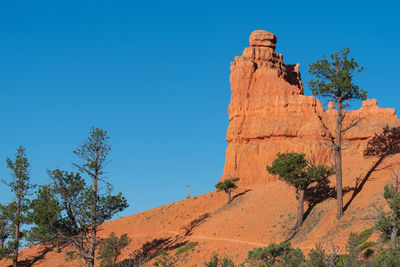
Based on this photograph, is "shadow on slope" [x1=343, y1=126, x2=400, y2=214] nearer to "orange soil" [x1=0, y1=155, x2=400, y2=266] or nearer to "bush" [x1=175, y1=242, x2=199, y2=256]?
"orange soil" [x1=0, y1=155, x2=400, y2=266]

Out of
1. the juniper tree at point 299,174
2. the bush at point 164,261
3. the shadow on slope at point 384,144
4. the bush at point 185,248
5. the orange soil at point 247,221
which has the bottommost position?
the bush at point 164,261

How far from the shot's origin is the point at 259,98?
216 ft

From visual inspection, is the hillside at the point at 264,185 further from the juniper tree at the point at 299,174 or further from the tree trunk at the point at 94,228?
the tree trunk at the point at 94,228

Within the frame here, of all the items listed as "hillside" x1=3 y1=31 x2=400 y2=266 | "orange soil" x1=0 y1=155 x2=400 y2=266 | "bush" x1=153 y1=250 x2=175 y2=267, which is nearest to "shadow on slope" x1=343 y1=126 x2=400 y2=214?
"hillside" x1=3 y1=31 x2=400 y2=266

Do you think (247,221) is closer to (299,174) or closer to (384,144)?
(299,174)

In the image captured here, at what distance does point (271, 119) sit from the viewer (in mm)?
63375

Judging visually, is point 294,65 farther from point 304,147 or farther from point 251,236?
point 251,236

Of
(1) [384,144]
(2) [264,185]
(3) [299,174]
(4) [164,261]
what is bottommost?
(4) [164,261]

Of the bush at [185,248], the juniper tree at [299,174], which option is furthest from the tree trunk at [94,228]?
the juniper tree at [299,174]

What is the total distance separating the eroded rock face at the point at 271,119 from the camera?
193ft

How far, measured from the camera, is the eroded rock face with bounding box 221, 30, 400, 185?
58.8 meters

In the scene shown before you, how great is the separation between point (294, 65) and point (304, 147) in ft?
63.8

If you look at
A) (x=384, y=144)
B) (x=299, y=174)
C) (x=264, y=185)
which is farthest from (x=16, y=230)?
(x=384, y=144)

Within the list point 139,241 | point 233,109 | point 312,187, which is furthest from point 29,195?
point 233,109
